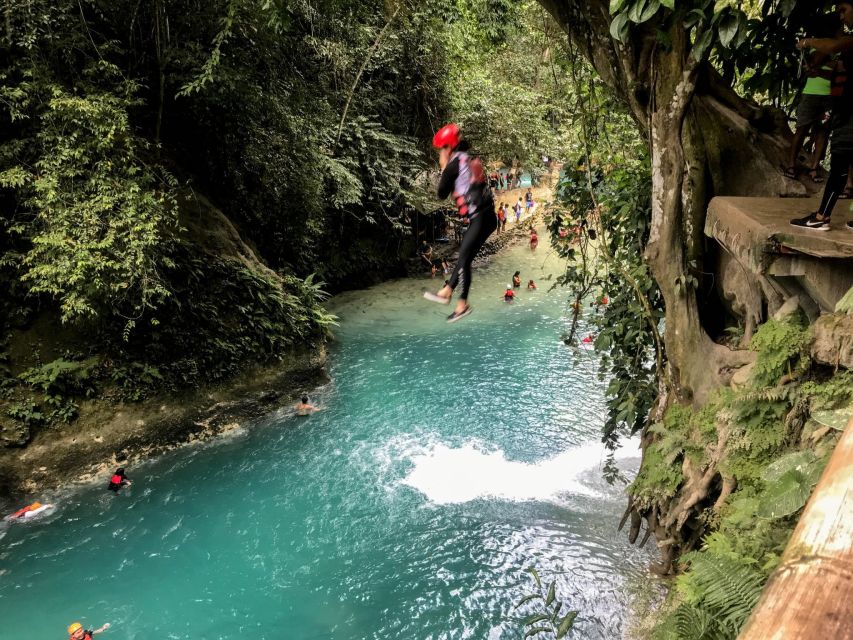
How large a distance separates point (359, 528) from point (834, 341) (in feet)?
22.5

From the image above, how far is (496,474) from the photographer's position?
31.7 feet

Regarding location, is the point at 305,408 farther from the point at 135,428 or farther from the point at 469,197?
the point at 469,197

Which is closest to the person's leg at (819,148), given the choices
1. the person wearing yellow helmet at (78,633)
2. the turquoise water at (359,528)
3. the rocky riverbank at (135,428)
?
the turquoise water at (359,528)

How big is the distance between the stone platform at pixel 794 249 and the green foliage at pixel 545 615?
444 cm

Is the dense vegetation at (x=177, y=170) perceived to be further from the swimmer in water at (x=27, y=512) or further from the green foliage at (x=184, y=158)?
the swimmer in water at (x=27, y=512)

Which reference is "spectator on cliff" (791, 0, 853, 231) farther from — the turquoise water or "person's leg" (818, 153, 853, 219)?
the turquoise water

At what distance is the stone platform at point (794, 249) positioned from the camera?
11.3 ft

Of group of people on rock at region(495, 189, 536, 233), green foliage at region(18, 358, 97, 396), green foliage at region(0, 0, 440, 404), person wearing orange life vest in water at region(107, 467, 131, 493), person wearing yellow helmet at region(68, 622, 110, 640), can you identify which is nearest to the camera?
person wearing yellow helmet at region(68, 622, 110, 640)

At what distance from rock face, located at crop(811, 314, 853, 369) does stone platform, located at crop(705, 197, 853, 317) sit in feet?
0.52

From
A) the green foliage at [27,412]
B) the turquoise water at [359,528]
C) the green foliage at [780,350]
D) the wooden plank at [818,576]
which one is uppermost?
the wooden plank at [818,576]

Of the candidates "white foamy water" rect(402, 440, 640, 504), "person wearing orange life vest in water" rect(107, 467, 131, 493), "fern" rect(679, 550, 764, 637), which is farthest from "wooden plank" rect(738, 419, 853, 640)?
"person wearing orange life vest in water" rect(107, 467, 131, 493)

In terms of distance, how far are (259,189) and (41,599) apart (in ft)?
30.0

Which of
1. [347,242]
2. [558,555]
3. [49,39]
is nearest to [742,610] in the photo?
[558,555]

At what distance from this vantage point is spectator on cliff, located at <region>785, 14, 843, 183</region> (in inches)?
161
